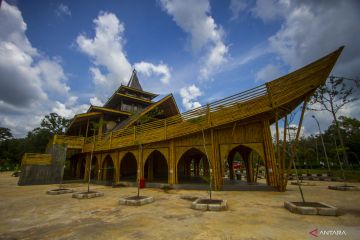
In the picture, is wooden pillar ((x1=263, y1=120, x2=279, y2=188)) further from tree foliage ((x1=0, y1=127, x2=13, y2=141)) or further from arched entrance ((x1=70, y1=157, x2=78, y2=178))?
tree foliage ((x1=0, y1=127, x2=13, y2=141))

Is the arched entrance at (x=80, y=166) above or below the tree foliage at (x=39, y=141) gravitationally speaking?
below

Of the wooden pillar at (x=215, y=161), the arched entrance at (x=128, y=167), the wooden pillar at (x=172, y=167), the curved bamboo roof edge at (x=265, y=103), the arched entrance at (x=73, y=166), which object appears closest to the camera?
the curved bamboo roof edge at (x=265, y=103)

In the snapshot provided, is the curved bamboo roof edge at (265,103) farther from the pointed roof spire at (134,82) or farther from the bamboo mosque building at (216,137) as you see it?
the pointed roof spire at (134,82)

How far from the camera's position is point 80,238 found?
4.19 meters

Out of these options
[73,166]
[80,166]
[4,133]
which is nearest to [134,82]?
[80,166]

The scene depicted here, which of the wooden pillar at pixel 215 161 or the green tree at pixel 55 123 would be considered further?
the green tree at pixel 55 123

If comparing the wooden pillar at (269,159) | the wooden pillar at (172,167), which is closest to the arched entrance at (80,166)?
the wooden pillar at (172,167)

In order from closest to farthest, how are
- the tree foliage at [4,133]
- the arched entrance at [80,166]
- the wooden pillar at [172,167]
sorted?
the wooden pillar at [172,167] → the arched entrance at [80,166] → the tree foliage at [4,133]

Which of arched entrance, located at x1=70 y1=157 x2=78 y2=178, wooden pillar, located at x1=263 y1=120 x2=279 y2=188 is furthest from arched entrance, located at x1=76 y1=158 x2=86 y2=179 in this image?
wooden pillar, located at x1=263 y1=120 x2=279 y2=188

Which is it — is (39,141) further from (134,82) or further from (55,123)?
(134,82)

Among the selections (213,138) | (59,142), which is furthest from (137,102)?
(213,138)

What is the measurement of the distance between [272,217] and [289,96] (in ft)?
21.6

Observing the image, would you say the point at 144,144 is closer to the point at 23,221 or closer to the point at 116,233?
the point at 23,221

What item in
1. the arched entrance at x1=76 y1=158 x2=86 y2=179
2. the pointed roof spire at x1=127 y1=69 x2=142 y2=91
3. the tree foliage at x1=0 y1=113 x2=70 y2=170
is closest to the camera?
the arched entrance at x1=76 y1=158 x2=86 y2=179
